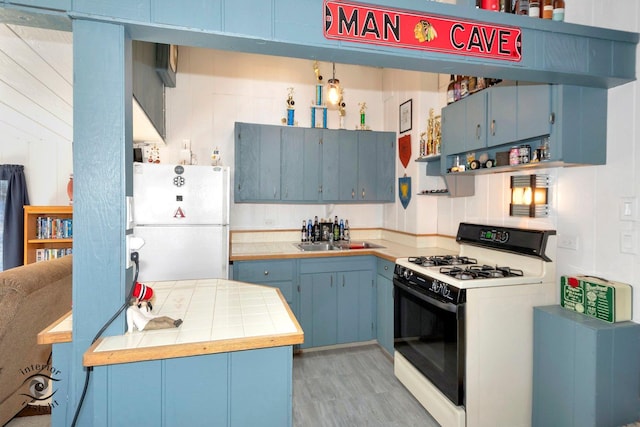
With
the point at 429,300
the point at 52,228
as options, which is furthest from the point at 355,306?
the point at 52,228

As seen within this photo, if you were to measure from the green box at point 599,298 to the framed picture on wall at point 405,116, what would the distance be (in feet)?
6.75

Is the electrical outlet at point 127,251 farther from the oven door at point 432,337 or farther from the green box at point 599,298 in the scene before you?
the green box at point 599,298

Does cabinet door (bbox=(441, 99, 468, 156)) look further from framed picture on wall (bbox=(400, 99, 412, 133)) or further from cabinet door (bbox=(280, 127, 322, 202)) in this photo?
cabinet door (bbox=(280, 127, 322, 202))

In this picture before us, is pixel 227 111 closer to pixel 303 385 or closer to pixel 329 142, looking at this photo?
pixel 329 142

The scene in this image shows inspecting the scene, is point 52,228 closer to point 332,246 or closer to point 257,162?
point 257,162

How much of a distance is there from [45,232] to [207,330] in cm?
365

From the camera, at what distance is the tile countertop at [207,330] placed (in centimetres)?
106

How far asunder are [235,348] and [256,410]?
0.85ft

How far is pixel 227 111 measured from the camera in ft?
11.8

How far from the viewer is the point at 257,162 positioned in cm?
334

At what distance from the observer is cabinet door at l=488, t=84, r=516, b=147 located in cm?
204

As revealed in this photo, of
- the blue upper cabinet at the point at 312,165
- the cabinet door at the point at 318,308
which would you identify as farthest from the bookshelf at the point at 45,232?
the cabinet door at the point at 318,308

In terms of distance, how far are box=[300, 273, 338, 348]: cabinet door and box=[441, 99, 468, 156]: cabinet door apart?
5.02ft

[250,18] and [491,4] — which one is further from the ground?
[491,4]
